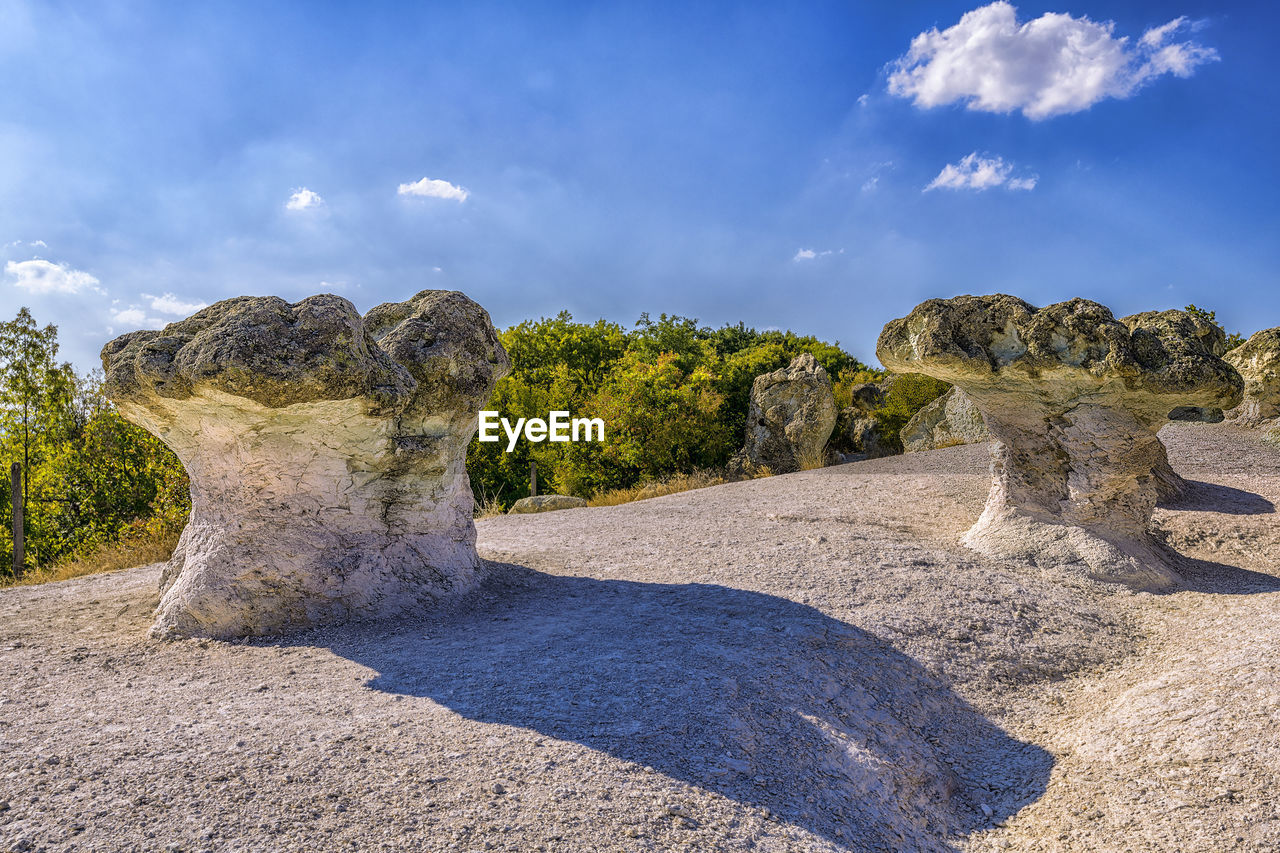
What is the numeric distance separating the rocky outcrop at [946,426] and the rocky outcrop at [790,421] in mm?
2066

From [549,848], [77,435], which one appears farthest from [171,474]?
[549,848]

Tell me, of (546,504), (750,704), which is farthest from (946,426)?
(750,704)

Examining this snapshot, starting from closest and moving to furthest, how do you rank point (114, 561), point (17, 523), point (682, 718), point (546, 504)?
point (682, 718), point (114, 561), point (17, 523), point (546, 504)

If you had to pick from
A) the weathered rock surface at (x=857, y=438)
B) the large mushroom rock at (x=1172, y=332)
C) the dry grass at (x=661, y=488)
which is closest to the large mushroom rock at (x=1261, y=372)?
the large mushroom rock at (x=1172, y=332)

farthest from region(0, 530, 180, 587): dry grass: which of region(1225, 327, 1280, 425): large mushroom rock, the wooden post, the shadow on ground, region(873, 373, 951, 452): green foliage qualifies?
region(1225, 327, 1280, 425): large mushroom rock

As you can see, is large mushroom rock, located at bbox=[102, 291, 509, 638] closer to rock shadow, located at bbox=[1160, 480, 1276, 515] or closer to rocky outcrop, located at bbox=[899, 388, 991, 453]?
rock shadow, located at bbox=[1160, 480, 1276, 515]

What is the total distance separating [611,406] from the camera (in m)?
16.2

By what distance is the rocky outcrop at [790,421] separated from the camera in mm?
16266

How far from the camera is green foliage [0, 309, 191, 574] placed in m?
13.7

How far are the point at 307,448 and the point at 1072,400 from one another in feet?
23.0

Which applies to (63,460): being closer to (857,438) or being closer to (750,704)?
(750,704)

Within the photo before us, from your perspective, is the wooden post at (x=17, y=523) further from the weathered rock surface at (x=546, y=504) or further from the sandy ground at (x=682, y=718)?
the weathered rock surface at (x=546, y=504)

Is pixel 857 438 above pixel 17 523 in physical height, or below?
above

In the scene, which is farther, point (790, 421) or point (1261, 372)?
point (790, 421)
